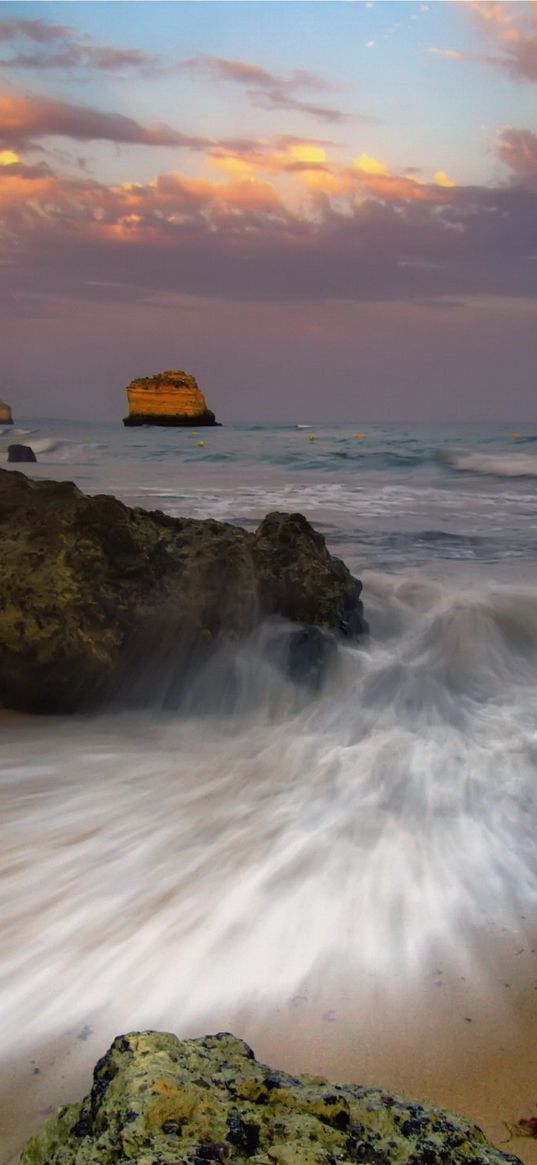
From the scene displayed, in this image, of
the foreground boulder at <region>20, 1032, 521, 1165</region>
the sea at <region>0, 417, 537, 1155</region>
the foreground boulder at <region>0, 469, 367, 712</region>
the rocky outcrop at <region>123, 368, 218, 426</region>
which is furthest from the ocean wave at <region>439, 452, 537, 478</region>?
the rocky outcrop at <region>123, 368, 218, 426</region>

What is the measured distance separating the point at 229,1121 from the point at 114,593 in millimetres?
3623

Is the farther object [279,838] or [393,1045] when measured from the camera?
[279,838]

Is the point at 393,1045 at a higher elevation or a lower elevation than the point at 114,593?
lower

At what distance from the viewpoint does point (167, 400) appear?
67.9 meters

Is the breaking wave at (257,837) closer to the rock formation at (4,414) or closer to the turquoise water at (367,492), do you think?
the turquoise water at (367,492)

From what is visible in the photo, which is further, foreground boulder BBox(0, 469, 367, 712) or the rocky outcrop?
the rocky outcrop

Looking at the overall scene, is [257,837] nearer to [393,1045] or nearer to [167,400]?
[393,1045]

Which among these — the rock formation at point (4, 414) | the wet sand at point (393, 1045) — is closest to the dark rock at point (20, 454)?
the wet sand at point (393, 1045)

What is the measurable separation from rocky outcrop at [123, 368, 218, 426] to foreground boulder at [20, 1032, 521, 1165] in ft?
224

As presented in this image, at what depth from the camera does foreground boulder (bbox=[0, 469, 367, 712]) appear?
15.1 feet

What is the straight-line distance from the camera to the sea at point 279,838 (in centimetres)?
223

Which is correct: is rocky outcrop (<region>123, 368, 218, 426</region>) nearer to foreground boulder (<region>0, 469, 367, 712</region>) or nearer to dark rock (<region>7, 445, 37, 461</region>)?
dark rock (<region>7, 445, 37, 461</region>)

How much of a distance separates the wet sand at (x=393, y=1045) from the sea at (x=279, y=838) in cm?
2

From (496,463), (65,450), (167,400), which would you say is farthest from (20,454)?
(167,400)
